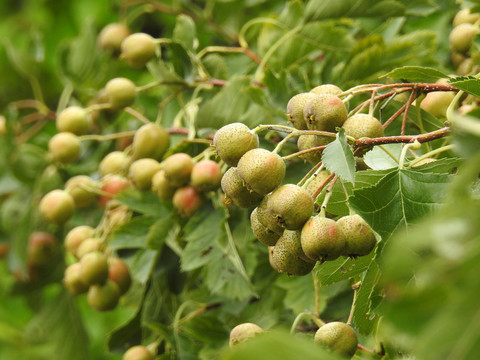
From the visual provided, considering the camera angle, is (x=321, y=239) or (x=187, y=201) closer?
(x=321, y=239)

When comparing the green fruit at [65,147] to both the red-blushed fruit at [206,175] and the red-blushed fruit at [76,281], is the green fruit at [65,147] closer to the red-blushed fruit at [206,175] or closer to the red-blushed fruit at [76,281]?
the red-blushed fruit at [76,281]

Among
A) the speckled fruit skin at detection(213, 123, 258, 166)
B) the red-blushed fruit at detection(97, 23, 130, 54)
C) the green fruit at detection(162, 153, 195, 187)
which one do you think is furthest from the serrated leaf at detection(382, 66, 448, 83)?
the red-blushed fruit at detection(97, 23, 130, 54)

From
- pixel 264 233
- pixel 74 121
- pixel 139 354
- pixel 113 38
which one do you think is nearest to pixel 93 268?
pixel 139 354

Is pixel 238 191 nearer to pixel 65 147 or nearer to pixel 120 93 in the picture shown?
pixel 120 93

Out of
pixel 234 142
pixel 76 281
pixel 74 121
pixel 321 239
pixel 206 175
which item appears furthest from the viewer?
pixel 74 121

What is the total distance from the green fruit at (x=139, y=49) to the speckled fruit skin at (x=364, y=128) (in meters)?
0.82

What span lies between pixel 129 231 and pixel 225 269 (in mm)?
266

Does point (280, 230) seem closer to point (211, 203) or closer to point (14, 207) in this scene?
point (211, 203)

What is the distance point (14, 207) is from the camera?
7.07ft

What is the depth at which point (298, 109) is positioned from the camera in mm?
992

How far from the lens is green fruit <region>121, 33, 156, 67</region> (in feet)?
5.23

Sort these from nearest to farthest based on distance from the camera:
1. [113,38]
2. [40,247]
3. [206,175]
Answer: [206,175] < [40,247] < [113,38]

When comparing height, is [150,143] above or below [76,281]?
above

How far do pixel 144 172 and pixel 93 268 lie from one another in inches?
10.5
